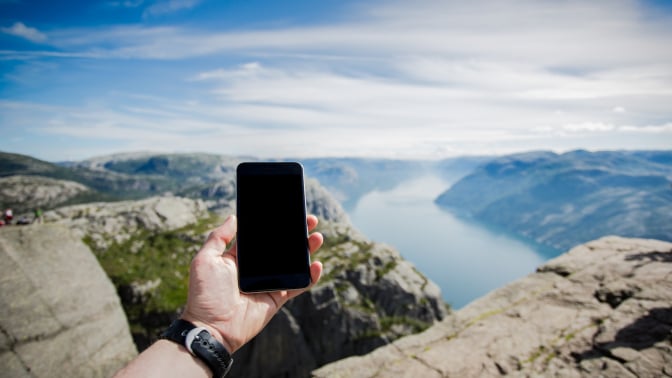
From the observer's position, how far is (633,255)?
13750 mm

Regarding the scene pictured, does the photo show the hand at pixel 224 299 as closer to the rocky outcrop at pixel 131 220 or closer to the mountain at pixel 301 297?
the mountain at pixel 301 297

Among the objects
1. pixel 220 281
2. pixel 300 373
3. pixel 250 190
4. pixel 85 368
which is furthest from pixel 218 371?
pixel 300 373

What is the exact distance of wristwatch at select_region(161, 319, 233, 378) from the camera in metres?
4.45

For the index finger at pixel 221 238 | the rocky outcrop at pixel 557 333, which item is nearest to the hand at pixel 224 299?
the index finger at pixel 221 238

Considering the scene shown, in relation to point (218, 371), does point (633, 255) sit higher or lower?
lower

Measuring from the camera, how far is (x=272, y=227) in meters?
6.23

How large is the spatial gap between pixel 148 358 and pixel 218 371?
91 centimetres

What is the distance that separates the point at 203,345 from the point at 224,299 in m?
0.89

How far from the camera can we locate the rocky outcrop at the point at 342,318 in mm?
61156

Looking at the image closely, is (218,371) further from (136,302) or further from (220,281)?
(136,302)

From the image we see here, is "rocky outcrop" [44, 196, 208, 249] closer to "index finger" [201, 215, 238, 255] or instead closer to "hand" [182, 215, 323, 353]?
"index finger" [201, 215, 238, 255]

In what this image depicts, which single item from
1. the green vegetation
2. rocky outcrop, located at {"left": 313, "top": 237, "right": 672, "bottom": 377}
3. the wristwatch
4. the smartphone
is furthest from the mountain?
the wristwatch

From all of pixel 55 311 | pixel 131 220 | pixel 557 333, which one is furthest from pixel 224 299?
pixel 131 220

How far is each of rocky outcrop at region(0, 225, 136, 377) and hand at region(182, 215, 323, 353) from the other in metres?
8.85
